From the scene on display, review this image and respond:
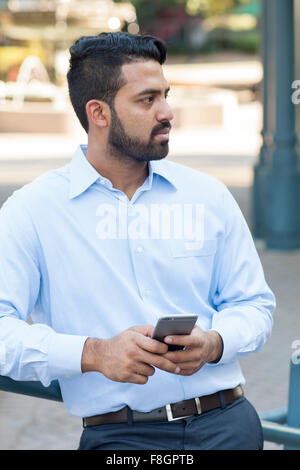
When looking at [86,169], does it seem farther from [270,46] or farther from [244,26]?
[244,26]

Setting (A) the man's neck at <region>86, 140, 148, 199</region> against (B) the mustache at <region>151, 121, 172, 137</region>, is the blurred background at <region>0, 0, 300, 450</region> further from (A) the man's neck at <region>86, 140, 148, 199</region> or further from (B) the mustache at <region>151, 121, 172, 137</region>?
(B) the mustache at <region>151, 121, 172, 137</region>

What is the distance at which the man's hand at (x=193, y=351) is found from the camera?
7.23ft

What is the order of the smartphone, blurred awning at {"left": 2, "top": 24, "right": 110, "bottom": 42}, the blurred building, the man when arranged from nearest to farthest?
1. the smartphone
2. the man
3. the blurred building
4. blurred awning at {"left": 2, "top": 24, "right": 110, "bottom": 42}

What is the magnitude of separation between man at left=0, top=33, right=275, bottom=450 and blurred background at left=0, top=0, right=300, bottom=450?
6.70 ft

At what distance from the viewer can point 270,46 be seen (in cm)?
910

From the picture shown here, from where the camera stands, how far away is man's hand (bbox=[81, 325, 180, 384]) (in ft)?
7.22

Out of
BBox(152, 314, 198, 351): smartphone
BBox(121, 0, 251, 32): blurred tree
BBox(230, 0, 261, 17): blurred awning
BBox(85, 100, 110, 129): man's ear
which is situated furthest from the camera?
BBox(230, 0, 261, 17): blurred awning

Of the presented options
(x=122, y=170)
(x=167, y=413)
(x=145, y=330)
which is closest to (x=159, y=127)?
(x=122, y=170)

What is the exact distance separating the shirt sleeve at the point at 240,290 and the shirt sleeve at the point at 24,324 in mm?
407

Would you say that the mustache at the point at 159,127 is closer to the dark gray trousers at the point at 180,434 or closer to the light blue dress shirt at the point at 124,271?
the light blue dress shirt at the point at 124,271

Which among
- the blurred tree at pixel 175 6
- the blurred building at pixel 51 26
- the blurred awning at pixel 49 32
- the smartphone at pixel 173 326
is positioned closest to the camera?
the smartphone at pixel 173 326

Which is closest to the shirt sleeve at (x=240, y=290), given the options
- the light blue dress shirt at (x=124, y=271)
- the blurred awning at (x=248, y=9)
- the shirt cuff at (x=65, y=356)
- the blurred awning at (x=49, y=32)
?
the light blue dress shirt at (x=124, y=271)
